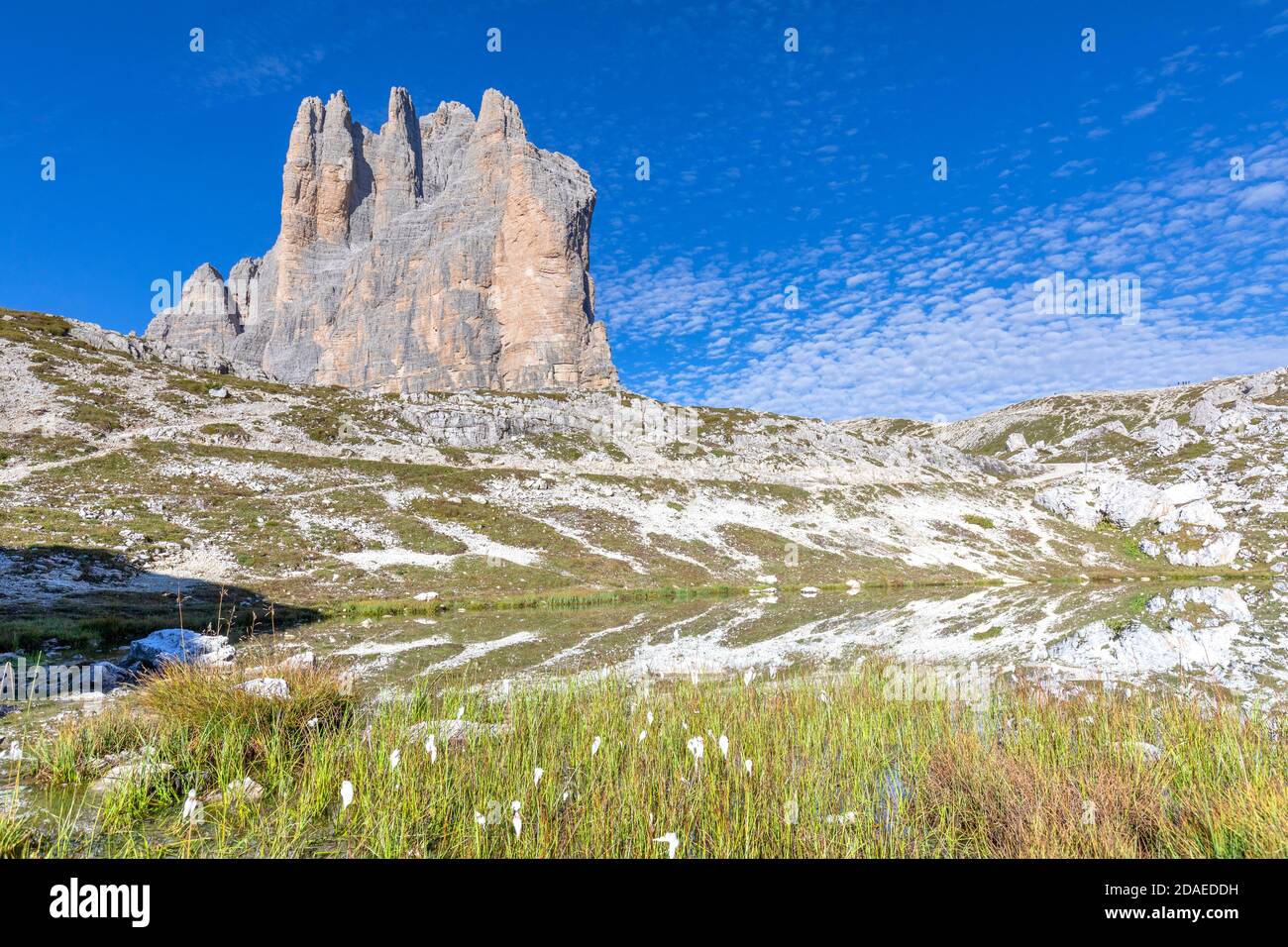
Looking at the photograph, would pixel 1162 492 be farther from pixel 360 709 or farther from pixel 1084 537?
pixel 360 709

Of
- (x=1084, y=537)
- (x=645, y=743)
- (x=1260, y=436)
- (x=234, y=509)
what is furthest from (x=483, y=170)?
(x=645, y=743)

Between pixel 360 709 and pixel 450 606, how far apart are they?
27229 mm

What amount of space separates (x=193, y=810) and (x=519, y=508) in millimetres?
57329

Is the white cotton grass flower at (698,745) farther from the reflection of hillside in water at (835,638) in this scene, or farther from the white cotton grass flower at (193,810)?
the reflection of hillside in water at (835,638)

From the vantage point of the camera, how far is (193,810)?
7.03 meters

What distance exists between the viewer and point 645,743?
32.7ft

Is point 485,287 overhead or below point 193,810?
overhead

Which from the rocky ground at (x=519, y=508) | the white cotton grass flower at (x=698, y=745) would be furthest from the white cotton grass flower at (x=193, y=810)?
the rocky ground at (x=519, y=508)

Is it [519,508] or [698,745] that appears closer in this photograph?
[698,745]

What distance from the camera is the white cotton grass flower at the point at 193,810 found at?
667 centimetres

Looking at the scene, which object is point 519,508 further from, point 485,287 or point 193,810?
point 485,287

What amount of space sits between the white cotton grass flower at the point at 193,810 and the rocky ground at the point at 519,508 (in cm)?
1548

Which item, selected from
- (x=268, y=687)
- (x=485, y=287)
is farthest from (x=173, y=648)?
(x=485, y=287)

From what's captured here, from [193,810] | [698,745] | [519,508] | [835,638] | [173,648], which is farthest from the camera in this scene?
[519,508]
